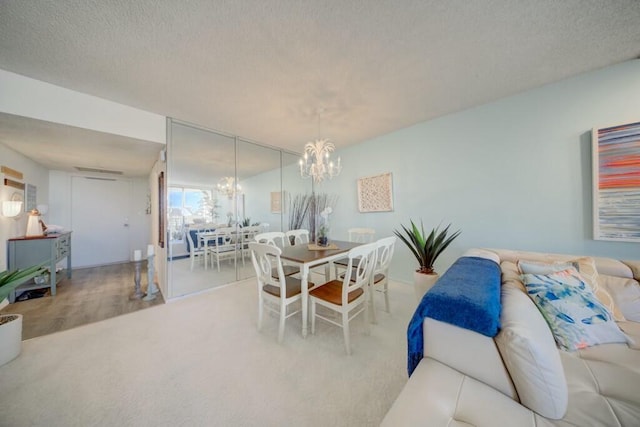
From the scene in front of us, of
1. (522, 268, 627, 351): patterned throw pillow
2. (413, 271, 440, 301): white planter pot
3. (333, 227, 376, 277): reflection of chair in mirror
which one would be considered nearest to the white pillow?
(522, 268, 627, 351): patterned throw pillow

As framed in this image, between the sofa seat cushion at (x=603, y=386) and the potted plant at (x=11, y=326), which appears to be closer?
the sofa seat cushion at (x=603, y=386)

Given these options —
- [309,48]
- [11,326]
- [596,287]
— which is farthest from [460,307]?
[11,326]

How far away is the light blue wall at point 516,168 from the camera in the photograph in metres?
1.96

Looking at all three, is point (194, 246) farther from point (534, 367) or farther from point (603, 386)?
point (603, 386)

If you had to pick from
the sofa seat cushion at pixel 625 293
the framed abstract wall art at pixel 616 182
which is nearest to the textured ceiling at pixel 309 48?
the framed abstract wall art at pixel 616 182

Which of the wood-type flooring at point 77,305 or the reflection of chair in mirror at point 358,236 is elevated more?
the reflection of chair in mirror at point 358,236

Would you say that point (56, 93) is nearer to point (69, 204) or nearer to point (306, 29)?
point (306, 29)

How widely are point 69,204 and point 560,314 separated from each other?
766cm

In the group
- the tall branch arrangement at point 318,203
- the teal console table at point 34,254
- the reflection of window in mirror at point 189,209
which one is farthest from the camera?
the tall branch arrangement at point 318,203

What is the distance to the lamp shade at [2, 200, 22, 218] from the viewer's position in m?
Answer: 2.56

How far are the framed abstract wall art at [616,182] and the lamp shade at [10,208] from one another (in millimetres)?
6854

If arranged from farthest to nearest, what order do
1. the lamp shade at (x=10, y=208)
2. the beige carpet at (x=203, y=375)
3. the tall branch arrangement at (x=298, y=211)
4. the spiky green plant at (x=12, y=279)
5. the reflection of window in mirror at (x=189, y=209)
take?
the tall branch arrangement at (x=298, y=211)
the reflection of window in mirror at (x=189, y=209)
the lamp shade at (x=10, y=208)
the spiky green plant at (x=12, y=279)
the beige carpet at (x=203, y=375)

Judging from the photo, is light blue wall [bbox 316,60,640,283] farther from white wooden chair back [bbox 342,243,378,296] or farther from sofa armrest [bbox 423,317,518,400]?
sofa armrest [bbox 423,317,518,400]

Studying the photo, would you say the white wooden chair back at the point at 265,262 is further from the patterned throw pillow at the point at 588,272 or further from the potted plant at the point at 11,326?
the patterned throw pillow at the point at 588,272
